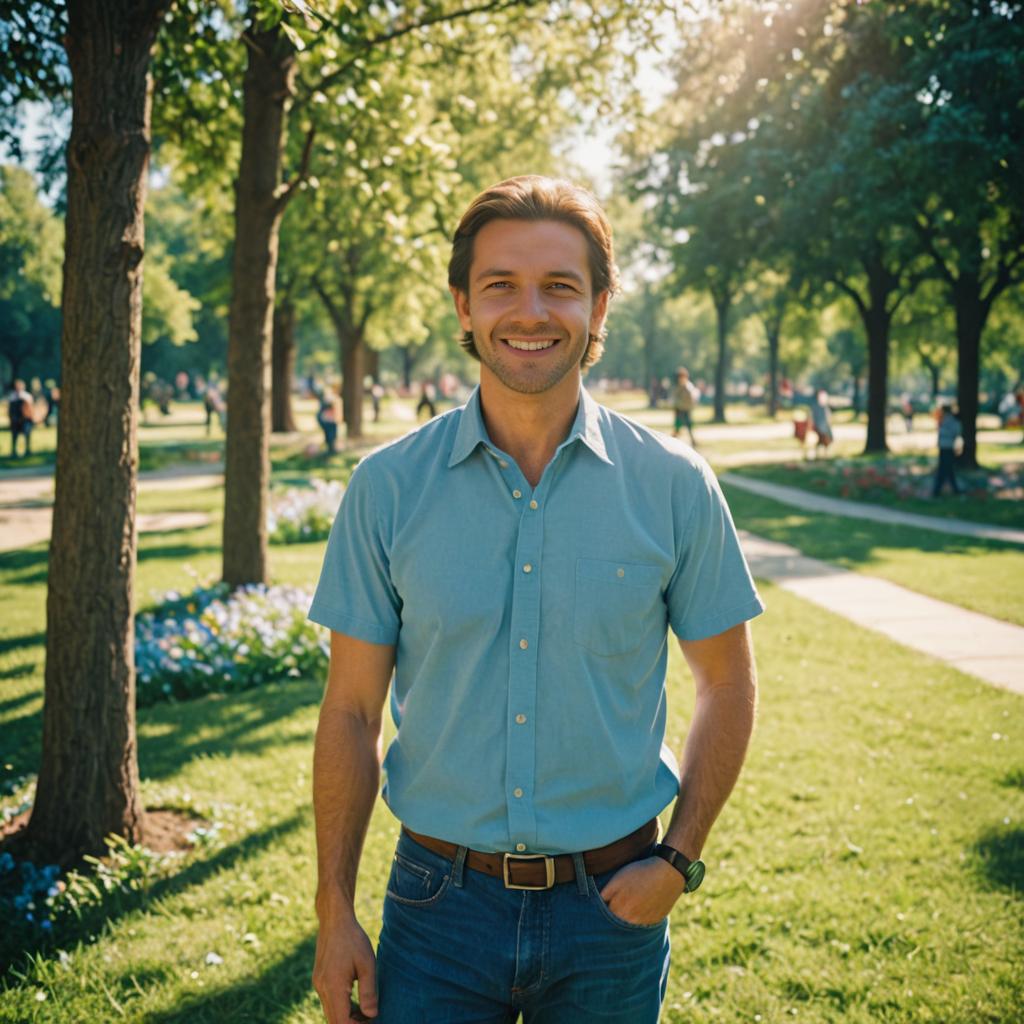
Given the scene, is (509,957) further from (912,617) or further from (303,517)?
(303,517)

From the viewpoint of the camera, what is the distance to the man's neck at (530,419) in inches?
83.8

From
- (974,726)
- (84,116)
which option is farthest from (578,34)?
(974,726)

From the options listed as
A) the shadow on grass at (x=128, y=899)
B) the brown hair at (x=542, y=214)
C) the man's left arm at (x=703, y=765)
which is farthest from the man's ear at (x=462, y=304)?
the shadow on grass at (x=128, y=899)

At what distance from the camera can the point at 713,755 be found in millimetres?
2043

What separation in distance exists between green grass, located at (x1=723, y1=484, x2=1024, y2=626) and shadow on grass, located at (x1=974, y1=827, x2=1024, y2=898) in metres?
4.51

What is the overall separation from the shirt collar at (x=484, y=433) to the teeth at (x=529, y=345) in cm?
14

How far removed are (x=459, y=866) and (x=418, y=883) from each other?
11cm

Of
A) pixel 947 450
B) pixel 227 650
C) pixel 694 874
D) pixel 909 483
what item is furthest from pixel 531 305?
pixel 909 483

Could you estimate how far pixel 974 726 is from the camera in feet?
19.6

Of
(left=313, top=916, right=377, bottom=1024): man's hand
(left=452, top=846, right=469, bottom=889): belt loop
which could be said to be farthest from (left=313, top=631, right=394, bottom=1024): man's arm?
(left=452, top=846, right=469, bottom=889): belt loop

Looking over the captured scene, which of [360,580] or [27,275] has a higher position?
[27,275]

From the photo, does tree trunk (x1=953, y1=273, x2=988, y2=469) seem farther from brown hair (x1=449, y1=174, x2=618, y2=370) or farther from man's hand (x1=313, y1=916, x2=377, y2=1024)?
man's hand (x1=313, y1=916, x2=377, y2=1024)

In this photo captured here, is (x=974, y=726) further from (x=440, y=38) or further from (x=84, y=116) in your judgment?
(x=440, y=38)

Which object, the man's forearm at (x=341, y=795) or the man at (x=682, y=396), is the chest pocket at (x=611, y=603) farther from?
the man at (x=682, y=396)
